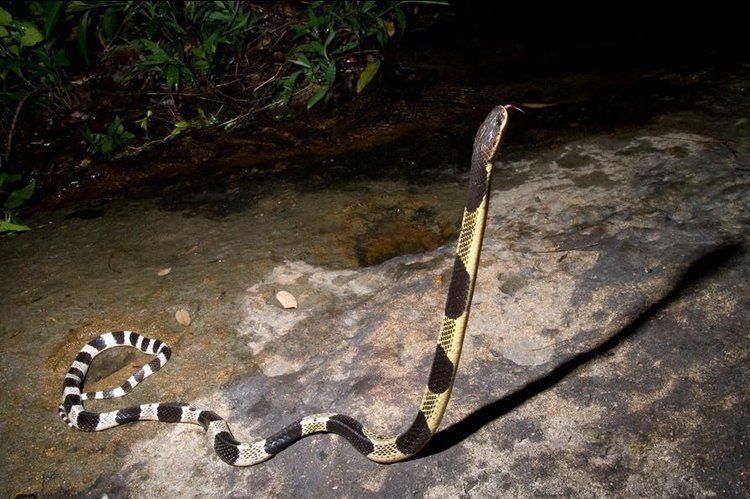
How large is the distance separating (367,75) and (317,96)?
0.71 meters

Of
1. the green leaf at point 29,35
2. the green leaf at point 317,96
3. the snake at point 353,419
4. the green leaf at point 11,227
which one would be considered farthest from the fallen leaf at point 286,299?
the green leaf at point 29,35

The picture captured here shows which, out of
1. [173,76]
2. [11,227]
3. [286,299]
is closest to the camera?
[286,299]

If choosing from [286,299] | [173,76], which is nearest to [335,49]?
[173,76]

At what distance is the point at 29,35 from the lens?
654cm

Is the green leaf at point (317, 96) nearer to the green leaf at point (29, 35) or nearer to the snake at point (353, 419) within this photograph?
the green leaf at point (29, 35)

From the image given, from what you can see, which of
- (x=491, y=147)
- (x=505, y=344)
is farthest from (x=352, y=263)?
(x=491, y=147)

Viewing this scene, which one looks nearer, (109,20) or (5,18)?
(5,18)

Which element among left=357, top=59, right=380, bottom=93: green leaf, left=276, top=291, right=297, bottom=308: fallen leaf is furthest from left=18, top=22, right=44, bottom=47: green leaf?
left=276, top=291, right=297, bottom=308: fallen leaf

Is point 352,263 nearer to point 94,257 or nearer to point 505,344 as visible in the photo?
point 505,344

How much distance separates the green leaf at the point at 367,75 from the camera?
6465mm

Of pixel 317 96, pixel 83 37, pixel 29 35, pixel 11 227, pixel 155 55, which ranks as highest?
pixel 29 35

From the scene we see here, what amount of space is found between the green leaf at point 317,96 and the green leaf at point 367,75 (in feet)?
1.40

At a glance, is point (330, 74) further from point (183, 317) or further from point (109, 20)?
point (183, 317)

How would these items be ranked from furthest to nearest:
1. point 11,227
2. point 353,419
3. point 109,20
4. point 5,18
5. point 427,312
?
point 109,20, point 5,18, point 11,227, point 427,312, point 353,419
